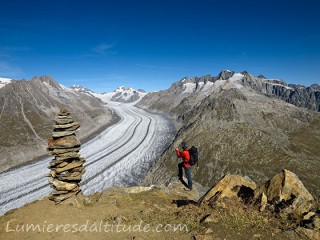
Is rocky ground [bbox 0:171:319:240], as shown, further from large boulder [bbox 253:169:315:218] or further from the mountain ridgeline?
the mountain ridgeline

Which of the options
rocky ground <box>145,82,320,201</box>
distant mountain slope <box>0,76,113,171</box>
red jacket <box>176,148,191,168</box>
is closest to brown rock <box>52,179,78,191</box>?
red jacket <box>176,148,191,168</box>

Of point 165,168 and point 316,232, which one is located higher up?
point 316,232

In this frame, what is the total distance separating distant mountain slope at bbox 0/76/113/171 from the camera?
75.8 metres

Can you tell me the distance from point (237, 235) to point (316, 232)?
10.00 ft

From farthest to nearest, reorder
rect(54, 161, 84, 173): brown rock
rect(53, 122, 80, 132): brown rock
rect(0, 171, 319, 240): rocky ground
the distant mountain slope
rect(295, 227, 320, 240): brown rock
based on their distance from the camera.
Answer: the distant mountain slope, rect(53, 122, 80, 132): brown rock, rect(54, 161, 84, 173): brown rock, rect(0, 171, 319, 240): rocky ground, rect(295, 227, 320, 240): brown rock

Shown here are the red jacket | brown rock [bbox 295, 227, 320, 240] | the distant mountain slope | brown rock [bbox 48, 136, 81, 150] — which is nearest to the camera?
brown rock [bbox 295, 227, 320, 240]

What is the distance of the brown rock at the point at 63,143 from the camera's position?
1652 centimetres

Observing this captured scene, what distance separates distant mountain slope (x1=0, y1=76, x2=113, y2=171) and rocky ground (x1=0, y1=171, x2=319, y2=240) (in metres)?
Result: 60.8

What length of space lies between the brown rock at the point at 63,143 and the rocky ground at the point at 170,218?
3171 mm

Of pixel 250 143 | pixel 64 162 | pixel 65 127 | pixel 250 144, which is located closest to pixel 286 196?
pixel 64 162

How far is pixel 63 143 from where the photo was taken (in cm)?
1666

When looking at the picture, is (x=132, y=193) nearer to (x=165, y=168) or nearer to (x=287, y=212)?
(x=287, y=212)

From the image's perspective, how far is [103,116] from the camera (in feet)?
483

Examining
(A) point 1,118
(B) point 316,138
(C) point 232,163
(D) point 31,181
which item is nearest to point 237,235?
(C) point 232,163
